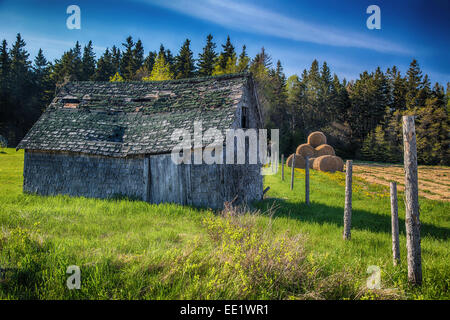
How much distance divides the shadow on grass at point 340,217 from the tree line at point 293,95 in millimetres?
27722

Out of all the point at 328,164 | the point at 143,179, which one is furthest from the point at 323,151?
the point at 143,179

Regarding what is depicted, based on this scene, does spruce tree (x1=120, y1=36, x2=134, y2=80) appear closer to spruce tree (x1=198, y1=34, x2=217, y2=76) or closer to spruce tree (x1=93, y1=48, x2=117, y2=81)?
spruce tree (x1=93, y1=48, x2=117, y2=81)

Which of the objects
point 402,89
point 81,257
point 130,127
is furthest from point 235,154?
point 402,89

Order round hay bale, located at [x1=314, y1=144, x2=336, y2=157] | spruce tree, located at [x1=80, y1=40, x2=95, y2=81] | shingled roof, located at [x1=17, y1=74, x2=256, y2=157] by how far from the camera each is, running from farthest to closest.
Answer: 1. spruce tree, located at [x1=80, y1=40, x2=95, y2=81]
2. round hay bale, located at [x1=314, y1=144, x2=336, y2=157]
3. shingled roof, located at [x1=17, y1=74, x2=256, y2=157]

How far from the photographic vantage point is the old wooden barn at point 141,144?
31.8ft

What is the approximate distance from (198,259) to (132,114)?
33.8 ft

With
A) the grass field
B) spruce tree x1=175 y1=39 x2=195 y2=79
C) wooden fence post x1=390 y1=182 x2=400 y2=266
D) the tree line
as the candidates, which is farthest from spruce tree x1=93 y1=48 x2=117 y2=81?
wooden fence post x1=390 y1=182 x2=400 y2=266

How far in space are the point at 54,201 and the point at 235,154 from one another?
7.61 metres

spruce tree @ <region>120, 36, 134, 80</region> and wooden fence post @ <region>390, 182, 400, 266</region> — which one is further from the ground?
spruce tree @ <region>120, 36, 134, 80</region>

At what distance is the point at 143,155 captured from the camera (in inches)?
400

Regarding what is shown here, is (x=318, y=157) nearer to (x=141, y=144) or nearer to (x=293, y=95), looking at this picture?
(x=141, y=144)

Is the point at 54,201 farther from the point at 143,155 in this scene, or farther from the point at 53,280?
the point at 53,280

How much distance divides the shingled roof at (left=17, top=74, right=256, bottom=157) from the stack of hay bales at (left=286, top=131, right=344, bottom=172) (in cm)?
1411

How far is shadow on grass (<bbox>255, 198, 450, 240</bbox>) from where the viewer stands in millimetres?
7164
